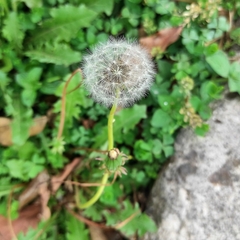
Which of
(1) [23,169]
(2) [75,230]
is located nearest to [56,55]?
(1) [23,169]

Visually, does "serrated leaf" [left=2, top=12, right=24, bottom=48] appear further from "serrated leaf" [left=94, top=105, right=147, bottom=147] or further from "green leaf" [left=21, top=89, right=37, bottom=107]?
"serrated leaf" [left=94, top=105, right=147, bottom=147]

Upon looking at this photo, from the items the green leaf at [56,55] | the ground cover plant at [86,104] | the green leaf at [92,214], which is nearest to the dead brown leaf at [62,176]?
the ground cover plant at [86,104]

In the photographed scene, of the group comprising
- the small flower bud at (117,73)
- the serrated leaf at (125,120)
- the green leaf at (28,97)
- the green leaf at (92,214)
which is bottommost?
the green leaf at (92,214)

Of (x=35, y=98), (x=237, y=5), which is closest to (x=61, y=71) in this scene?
(x=35, y=98)

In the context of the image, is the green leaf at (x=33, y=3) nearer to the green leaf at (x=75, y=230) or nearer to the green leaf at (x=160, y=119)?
the green leaf at (x=160, y=119)

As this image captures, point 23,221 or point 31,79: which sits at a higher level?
point 31,79

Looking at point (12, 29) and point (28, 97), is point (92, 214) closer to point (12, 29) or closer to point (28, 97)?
point (28, 97)
